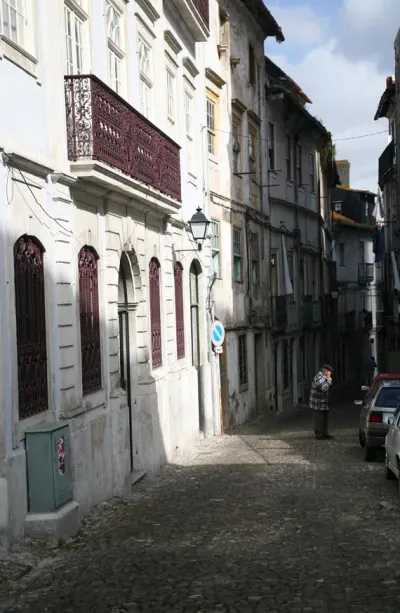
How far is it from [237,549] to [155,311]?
7662mm

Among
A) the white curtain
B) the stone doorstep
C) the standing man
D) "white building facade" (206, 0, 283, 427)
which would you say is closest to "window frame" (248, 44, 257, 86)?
"white building facade" (206, 0, 283, 427)

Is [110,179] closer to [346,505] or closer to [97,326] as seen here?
[97,326]

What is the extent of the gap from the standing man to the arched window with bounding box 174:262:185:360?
2893 mm

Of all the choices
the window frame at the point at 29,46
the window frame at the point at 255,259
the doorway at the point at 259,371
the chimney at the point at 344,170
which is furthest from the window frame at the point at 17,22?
the chimney at the point at 344,170

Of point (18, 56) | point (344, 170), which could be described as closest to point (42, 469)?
point (18, 56)

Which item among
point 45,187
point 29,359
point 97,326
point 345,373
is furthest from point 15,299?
point 345,373

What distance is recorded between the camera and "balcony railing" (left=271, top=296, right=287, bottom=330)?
30.1 m

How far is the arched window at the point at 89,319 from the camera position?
39.8ft

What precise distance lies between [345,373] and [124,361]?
124ft

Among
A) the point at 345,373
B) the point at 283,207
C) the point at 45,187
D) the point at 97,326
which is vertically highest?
the point at 283,207

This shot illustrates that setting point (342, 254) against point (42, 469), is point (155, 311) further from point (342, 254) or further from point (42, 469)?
point (342, 254)

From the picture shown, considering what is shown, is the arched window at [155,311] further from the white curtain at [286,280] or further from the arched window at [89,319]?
the white curtain at [286,280]

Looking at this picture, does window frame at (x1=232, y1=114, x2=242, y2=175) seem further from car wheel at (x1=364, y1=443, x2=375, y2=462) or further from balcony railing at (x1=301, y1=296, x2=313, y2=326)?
car wheel at (x1=364, y1=443, x2=375, y2=462)

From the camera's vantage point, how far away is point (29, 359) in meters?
10.1
